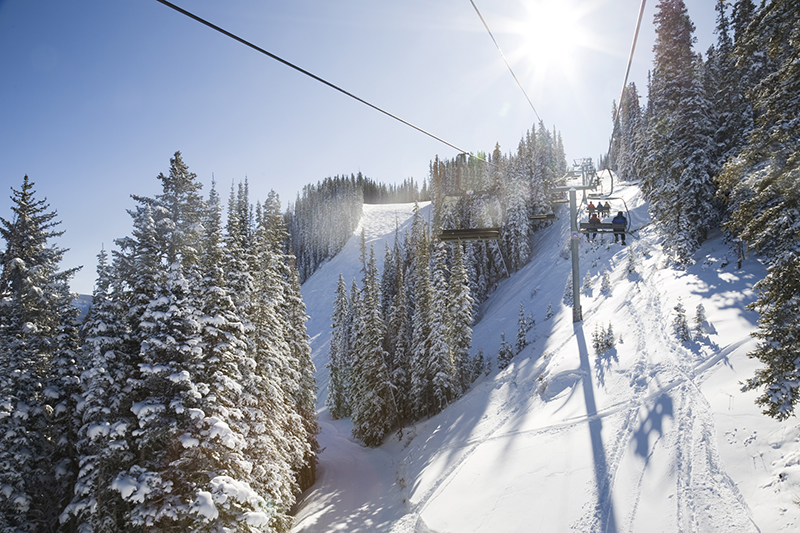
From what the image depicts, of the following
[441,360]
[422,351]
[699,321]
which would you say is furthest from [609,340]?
[422,351]

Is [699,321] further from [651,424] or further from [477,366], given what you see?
[477,366]

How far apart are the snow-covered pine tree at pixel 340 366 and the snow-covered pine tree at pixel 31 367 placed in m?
34.8

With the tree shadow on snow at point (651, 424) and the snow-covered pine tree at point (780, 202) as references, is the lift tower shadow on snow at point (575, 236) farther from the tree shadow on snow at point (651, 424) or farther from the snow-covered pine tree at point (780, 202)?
the tree shadow on snow at point (651, 424)

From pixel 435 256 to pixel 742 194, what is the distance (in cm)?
2077

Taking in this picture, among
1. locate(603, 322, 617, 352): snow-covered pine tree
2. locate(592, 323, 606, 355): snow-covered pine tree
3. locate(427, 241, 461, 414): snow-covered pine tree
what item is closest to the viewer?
locate(603, 322, 617, 352): snow-covered pine tree

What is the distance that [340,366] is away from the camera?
51.6 m

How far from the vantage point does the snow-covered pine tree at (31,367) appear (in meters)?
12.7

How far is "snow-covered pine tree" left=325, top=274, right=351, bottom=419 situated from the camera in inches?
2002

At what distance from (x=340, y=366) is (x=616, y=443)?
43211mm

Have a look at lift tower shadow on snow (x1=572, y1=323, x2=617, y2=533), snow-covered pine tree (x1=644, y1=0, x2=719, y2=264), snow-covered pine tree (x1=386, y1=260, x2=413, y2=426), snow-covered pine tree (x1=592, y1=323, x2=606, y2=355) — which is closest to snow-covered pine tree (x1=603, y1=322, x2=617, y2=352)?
snow-covered pine tree (x1=592, y1=323, x2=606, y2=355)

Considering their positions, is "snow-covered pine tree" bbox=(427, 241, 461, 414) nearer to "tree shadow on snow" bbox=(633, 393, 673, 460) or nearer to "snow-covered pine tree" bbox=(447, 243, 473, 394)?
"snow-covered pine tree" bbox=(447, 243, 473, 394)

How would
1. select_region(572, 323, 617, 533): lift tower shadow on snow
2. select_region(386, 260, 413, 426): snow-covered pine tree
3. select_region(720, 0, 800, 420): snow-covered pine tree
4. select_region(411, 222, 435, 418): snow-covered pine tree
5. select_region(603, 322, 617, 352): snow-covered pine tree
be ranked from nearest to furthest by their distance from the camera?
select_region(720, 0, 800, 420): snow-covered pine tree
select_region(572, 323, 617, 533): lift tower shadow on snow
select_region(603, 322, 617, 352): snow-covered pine tree
select_region(411, 222, 435, 418): snow-covered pine tree
select_region(386, 260, 413, 426): snow-covered pine tree

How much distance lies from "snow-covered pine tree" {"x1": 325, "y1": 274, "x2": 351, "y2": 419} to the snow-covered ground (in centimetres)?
2187

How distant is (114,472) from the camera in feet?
41.3
